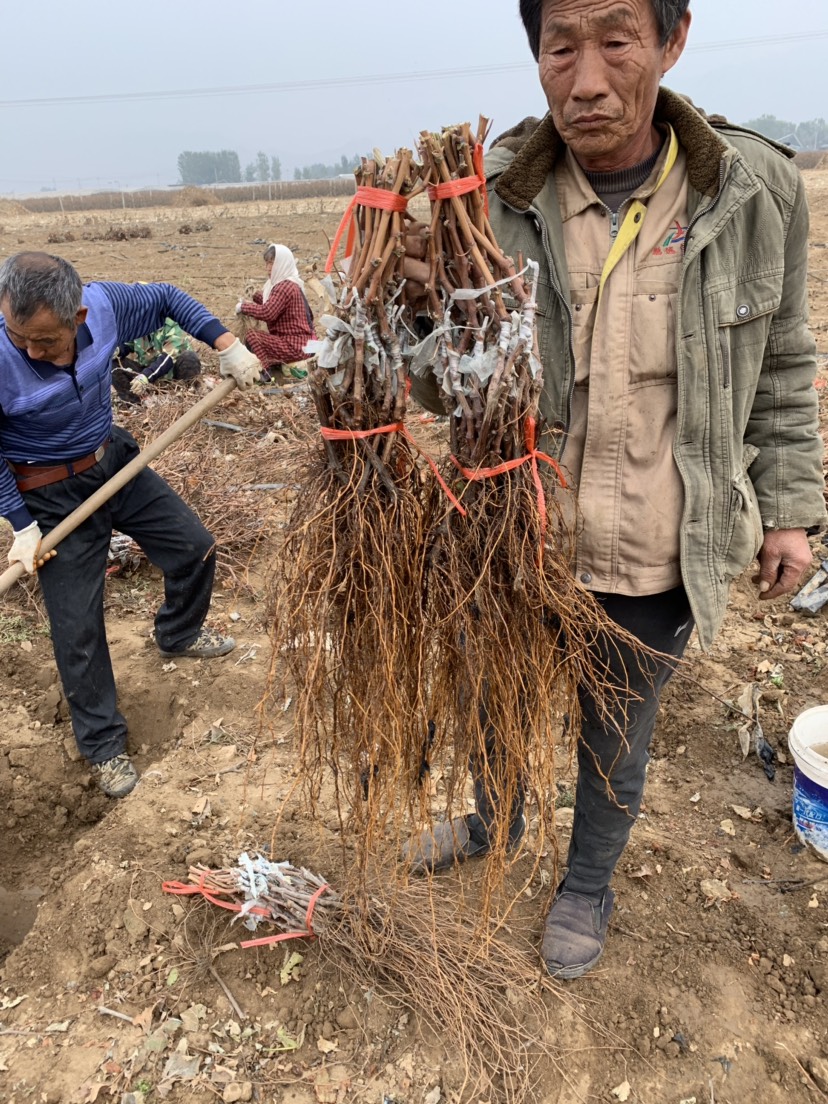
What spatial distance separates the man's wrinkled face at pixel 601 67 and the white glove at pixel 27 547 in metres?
2.16

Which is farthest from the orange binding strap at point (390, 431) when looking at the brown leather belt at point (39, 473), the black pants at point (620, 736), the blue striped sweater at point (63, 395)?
the brown leather belt at point (39, 473)

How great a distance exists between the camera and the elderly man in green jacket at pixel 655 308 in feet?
4.36

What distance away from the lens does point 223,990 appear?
205 cm

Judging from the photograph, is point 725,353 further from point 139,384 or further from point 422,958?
point 139,384

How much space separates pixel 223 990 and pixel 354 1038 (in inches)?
14.8

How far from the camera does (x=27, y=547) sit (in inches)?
105

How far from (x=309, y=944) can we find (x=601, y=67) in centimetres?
215

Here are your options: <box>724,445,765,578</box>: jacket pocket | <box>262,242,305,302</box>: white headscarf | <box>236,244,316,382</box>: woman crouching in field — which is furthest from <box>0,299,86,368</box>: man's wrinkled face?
<box>262,242,305,302</box>: white headscarf

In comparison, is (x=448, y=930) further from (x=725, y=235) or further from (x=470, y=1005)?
(x=725, y=235)

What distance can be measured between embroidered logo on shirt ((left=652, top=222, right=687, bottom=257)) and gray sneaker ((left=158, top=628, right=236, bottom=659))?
2706 mm

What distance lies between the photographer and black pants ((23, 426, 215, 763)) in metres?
2.84

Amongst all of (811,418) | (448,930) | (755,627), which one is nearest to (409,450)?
(811,418)

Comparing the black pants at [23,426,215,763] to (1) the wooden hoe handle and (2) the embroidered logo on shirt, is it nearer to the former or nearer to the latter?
(1) the wooden hoe handle

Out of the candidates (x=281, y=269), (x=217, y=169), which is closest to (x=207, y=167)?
(x=217, y=169)
